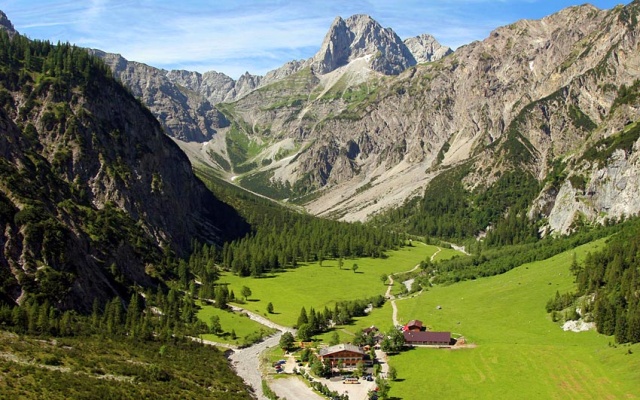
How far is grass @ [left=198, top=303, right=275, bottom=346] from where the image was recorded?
5551 inches

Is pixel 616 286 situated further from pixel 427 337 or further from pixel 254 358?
pixel 254 358

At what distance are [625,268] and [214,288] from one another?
114 m

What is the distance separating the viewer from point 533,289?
16338 centimetres

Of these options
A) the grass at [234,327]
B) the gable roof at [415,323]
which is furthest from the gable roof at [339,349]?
the grass at [234,327]

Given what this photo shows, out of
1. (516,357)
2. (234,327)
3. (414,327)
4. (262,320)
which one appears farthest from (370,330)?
(516,357)

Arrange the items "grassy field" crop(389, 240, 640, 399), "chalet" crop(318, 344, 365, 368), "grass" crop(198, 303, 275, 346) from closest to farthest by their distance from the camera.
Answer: "grassy field" crop(389, 240, 640, 399), "chalet" crop(318, 344, 365, 368), "grass" crop(198, 303, 275, 346)

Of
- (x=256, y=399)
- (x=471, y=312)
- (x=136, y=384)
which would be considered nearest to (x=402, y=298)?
(x=471, y=312)

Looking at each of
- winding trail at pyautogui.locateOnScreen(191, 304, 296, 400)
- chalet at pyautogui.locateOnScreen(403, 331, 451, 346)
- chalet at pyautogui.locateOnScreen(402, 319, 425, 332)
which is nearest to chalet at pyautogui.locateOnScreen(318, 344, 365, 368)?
winding trail at pyautogui.locateOnScreen(191, 304, 296, 400)

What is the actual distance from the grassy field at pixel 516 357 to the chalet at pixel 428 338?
3.55 m

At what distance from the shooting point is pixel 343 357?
12156cm

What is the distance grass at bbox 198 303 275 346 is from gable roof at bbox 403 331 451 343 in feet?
116

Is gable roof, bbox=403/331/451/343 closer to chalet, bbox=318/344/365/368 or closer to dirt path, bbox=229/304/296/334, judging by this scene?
chalet, bbox=318/344/365/368

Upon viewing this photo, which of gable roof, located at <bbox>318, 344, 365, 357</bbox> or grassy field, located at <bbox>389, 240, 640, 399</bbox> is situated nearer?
grassy field, located at <bbox>389, 240, 640, 399</bbox>

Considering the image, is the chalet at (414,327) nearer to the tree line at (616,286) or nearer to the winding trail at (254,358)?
the winding trail at (254,358)
